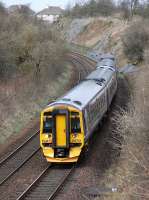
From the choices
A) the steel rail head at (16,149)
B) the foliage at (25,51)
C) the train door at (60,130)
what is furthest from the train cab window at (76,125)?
the foliage at (25,51)

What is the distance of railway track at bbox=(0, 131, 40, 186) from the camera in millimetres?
19703

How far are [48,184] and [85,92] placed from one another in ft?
21.6

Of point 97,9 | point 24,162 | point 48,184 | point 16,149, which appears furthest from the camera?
point 97,9

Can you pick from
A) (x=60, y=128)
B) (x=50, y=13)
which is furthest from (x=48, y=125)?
(x=50, y=13)

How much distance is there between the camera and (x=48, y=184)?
59.1 ft

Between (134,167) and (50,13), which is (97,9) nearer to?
(50,13)

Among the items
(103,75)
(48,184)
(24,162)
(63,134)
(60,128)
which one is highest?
(103,75)

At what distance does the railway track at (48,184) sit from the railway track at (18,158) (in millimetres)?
1384

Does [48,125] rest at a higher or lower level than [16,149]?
higher

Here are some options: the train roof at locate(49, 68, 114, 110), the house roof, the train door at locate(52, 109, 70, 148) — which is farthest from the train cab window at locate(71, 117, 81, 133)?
the house roof

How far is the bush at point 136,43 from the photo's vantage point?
4984 centimetres

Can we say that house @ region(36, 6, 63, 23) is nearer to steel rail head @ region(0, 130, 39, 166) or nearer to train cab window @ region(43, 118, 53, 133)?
steel rail head @ region(0, 130, 39, 166)

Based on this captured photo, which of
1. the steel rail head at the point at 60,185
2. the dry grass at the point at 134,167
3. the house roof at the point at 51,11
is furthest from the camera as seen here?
the house roof at the point at 51,11

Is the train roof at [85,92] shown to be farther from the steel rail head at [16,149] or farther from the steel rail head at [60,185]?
the steel rail head at [16,149]
